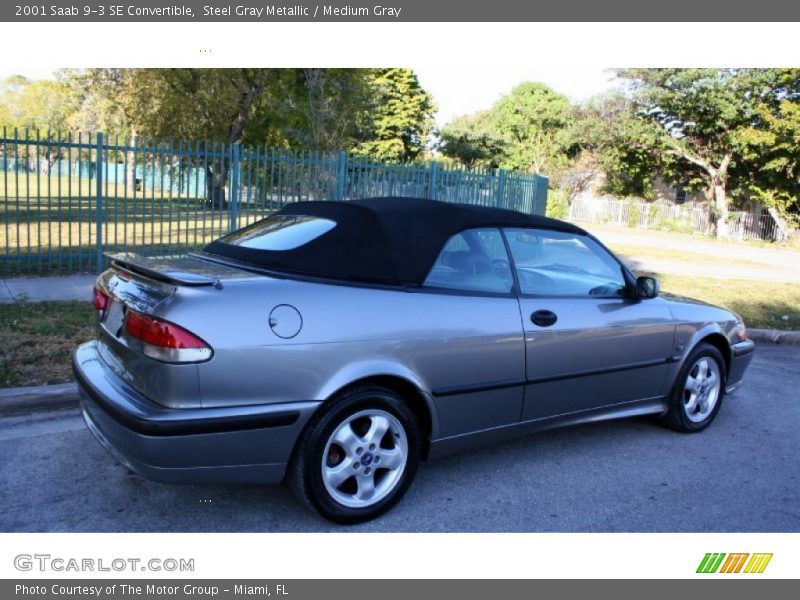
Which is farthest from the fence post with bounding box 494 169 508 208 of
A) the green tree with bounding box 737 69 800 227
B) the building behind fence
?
the building behind fence

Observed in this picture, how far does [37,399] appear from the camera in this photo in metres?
4.51

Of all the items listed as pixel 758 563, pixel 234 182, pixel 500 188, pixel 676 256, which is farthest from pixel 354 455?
pixel 676 256

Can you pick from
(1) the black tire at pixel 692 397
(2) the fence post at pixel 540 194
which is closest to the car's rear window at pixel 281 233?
(1) the black tire at pixel 692 397

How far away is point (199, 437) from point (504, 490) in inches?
70.8

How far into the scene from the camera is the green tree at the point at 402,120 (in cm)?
4162

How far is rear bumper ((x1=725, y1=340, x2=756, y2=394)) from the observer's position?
512cm

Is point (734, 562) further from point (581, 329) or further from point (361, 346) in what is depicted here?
point (361, 346)

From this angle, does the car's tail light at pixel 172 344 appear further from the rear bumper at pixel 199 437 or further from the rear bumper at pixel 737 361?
the rear bumper at pixel 737 361

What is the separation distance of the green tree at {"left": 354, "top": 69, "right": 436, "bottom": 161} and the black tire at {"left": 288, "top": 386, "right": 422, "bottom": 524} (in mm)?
38274

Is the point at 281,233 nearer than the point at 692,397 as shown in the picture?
Yes

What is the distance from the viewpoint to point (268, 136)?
100.0 feet

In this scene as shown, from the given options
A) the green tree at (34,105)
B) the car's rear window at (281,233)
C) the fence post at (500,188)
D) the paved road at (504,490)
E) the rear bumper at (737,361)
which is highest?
the green tree at (34,105)

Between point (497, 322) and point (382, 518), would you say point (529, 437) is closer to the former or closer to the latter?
point (497, 322)

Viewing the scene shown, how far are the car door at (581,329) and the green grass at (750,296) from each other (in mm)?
4973
